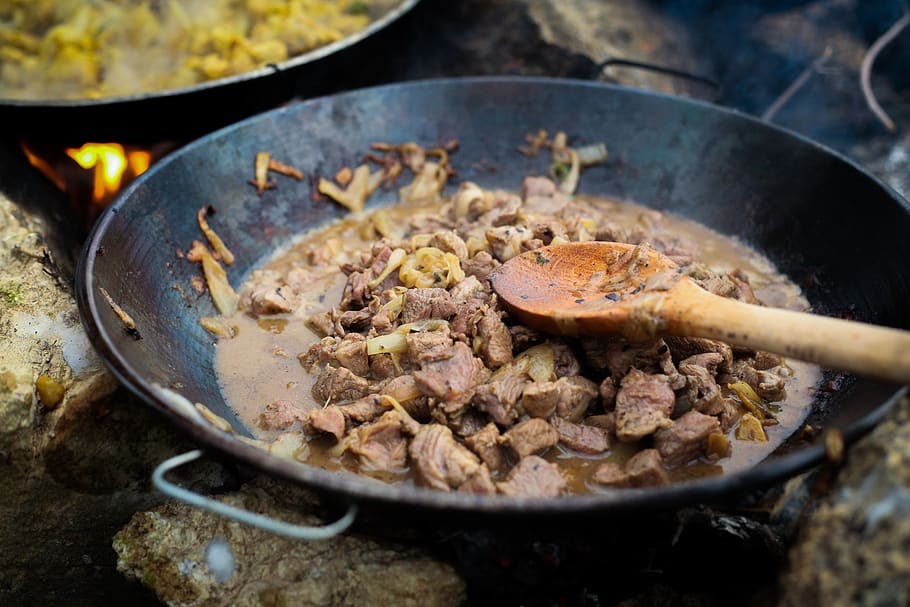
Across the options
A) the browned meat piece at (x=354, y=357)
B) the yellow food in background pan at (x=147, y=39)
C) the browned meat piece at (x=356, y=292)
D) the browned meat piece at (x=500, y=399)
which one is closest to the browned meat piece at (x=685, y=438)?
the browned meat piece at (x=500, y=399)

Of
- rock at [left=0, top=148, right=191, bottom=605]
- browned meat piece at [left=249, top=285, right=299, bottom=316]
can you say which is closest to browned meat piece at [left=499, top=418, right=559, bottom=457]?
browned meat piece at [left=249, top=285, right=299, bottom=316]

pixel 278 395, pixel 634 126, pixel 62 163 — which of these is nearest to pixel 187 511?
pixel 278 395

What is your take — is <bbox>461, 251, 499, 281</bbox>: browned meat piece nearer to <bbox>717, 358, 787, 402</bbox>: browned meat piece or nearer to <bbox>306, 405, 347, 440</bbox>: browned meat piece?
<bbox>306, 405, 347, 440</bbox>: browned meat piece

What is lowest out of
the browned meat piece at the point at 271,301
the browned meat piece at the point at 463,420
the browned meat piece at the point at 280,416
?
the browned meat piece at the point at 271,301

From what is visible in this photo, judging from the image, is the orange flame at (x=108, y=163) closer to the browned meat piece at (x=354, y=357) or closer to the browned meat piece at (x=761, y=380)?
the browned meat piece at (x=354, y=357)

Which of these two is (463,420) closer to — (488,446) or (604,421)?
(488,446)

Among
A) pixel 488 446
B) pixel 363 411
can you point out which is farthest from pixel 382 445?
pixel 488 446
